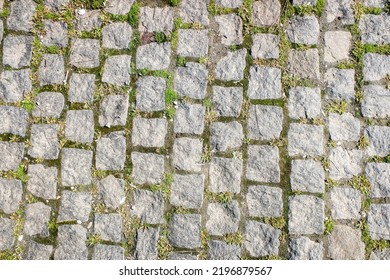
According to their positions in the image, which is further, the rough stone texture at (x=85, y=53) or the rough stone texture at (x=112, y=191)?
the rough stone texture at (x=85, y=53)

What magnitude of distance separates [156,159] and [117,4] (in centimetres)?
161

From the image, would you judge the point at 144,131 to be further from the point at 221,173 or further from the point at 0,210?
the point at 0,210

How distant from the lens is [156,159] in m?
4.78

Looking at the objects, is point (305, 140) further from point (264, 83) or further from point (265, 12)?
point (265, 12)

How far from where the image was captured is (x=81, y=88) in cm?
491

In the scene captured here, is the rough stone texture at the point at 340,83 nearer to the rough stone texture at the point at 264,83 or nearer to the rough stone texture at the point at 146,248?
the rough stone texture at the point at 264,83

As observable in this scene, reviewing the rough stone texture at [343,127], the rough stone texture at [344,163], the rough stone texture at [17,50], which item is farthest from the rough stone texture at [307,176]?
the rough stone texture at [17,50]

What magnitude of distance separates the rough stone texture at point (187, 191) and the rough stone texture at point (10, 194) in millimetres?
1435

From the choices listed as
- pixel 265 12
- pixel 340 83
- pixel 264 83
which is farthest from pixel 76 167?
pixel 340 83

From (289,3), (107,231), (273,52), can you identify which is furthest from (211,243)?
(289,3)

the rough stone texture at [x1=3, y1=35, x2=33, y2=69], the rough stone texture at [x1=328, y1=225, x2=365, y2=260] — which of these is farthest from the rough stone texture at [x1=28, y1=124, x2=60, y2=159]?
the rough stone texture at [x1=328, y1=225, x2=365, y2=260]

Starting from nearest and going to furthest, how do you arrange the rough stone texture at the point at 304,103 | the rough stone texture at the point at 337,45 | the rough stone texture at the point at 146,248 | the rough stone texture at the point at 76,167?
1. the rough stone texture at the point at 146,248
2. the rough stone texture at the point at 76,167
3. the rough stone texture at the point at 304,103
4. the rough stone texture at the point at 337,45

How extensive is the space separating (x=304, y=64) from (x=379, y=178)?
130cm

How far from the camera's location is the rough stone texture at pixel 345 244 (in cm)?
468
